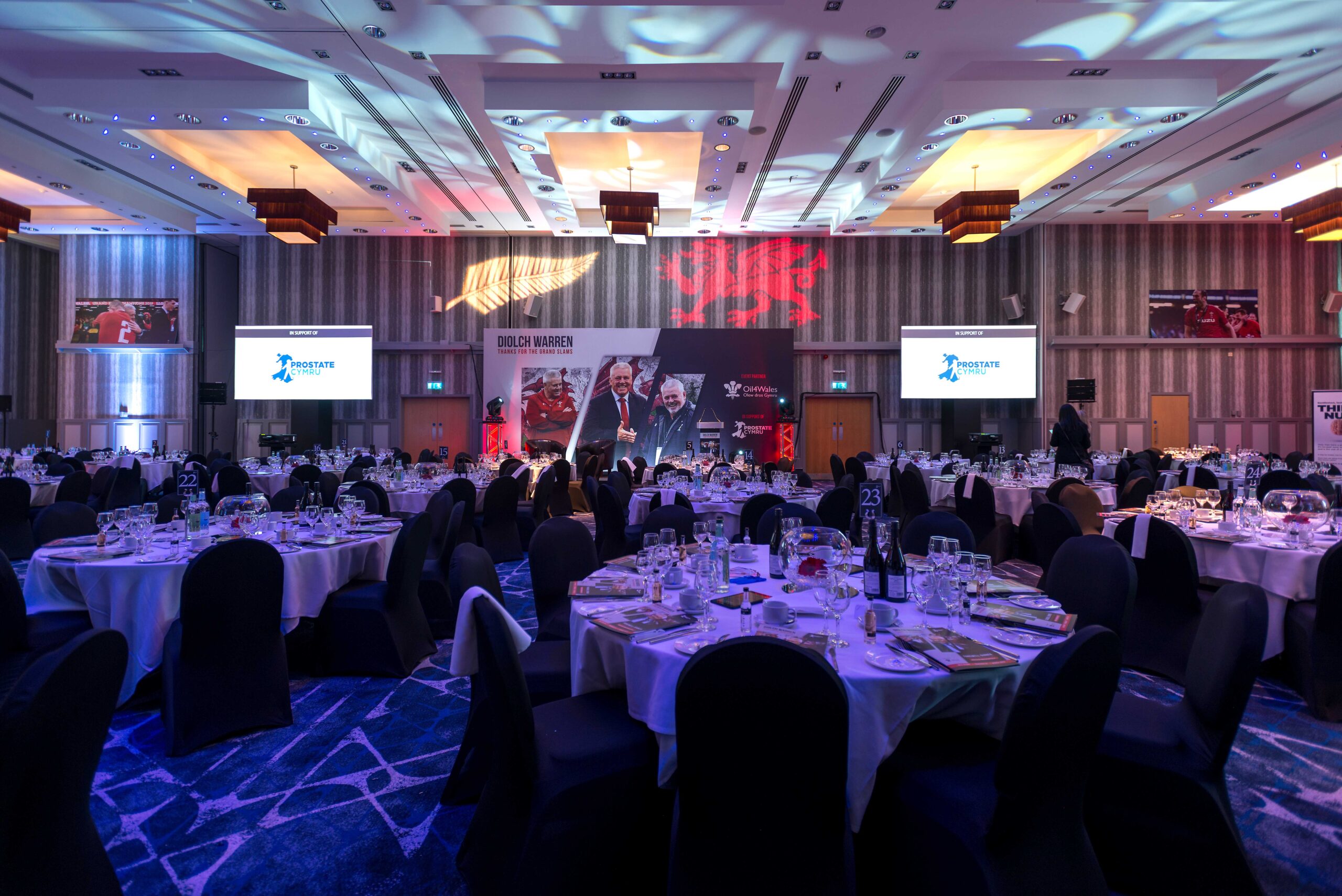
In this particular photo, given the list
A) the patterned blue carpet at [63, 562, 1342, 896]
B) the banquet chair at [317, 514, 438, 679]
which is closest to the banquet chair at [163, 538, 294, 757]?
the patterned blue carpet at [63, 562, 1342, 896]

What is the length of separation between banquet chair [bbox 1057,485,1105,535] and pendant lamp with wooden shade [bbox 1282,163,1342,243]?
23.7 ft

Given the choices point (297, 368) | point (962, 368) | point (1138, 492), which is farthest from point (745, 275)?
point (1138, 492)

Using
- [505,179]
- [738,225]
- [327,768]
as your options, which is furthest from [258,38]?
[738,225]

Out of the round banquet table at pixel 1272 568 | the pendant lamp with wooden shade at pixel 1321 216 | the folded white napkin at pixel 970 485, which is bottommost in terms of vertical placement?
the round banquet table at pixel 1272 568

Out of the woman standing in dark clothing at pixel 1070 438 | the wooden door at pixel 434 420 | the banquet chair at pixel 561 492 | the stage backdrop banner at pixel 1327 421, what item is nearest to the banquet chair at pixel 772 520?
the banquet chair at pixel 561 492

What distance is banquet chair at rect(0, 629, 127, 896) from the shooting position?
1345 millimetres

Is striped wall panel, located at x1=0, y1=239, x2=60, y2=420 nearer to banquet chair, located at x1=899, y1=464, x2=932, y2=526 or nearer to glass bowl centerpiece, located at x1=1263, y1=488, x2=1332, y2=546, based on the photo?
banquet chair, located at x1=899, y1=464, x2=932, y2=526

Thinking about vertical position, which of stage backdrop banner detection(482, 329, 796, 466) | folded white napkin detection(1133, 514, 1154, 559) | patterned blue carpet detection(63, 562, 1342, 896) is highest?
stage backdrop banner detection(482, 329, 796, 466)

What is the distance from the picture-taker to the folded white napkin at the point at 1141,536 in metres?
3.95

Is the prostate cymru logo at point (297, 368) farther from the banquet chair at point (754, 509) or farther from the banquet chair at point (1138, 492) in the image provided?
the banquet chair at point (1138, 492)

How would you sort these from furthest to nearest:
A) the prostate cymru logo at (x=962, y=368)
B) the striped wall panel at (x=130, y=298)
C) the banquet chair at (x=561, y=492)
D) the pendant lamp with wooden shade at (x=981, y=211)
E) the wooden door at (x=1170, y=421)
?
the striped wall panel at (x=130, y=298)
the prostate cymru logo at (x=962, y=368)
the wooden door at (x=1170, y=421)
the pendant lamp with wooden shade at (x=981, y=211)
the banquet chair at (x=561, y=492)

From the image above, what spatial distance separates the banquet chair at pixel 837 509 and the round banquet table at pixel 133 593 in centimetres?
343

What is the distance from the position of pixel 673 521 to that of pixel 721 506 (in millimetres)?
1578

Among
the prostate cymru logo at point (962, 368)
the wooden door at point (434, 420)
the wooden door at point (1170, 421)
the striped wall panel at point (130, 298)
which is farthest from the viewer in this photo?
the wooden door at point (434, 420)
